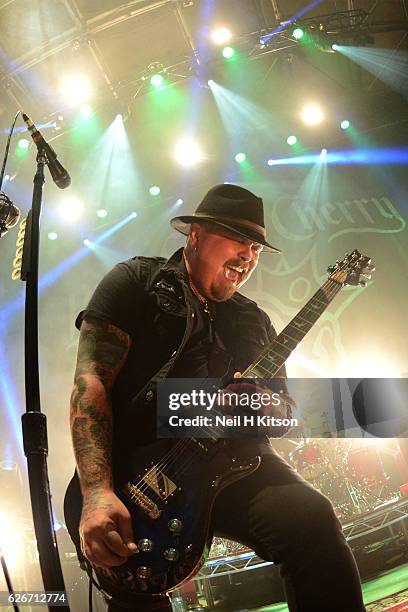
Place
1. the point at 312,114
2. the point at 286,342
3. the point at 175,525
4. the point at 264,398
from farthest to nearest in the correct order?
the point at 312,114 < the point at 286,342 < the point at 264,398 < the point at 175,525

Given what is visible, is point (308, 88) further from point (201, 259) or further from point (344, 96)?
point (201, 259)

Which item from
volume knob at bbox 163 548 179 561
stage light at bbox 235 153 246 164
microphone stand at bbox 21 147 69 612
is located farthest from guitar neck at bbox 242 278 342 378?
stage light at bbox 235 153 246 164

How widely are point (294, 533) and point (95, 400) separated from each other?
2.56ft

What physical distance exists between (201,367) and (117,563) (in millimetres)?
749

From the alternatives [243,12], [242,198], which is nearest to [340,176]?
[243,12]

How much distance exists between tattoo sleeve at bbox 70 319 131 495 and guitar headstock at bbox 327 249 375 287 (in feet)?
4.10

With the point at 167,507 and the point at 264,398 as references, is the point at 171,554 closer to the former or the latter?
the point at 167,507

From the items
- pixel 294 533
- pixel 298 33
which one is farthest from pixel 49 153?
pixel 298 33

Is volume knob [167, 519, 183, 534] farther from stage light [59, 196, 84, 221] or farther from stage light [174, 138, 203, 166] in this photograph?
stage light [59, 196, 84, 221]

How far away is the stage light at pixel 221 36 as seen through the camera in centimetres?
625

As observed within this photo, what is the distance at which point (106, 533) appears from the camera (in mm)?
1331

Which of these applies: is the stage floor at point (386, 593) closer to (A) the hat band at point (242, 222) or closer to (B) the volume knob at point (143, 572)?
(B) the volume knob at point (143, 572)

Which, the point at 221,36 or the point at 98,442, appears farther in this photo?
the point at 221,36

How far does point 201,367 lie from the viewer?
1.85 metres
